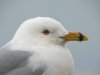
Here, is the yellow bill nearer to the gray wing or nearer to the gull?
the gull

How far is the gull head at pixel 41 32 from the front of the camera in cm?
164

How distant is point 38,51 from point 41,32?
0.07 m

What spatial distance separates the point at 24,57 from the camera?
5.27 ft

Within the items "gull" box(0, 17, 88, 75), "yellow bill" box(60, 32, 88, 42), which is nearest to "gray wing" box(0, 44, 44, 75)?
"gull" box(0, 17, 88, 75)

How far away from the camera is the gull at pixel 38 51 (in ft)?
5.19

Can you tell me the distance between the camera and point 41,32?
1654mm

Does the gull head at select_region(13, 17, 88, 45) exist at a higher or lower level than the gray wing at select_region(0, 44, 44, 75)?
higher

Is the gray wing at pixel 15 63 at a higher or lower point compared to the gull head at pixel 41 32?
lower

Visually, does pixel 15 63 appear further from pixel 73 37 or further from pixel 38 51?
pixel 73 37

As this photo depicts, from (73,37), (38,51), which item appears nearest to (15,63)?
(38,51)

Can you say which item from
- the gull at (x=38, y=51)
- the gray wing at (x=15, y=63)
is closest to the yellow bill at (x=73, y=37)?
the gull at (x=38, y=51)

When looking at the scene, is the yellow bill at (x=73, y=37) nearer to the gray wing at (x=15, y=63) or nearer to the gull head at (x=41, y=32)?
the gull head at (x=41, y=32)

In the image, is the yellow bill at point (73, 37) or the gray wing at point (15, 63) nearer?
the gray wing at point (15, 63)

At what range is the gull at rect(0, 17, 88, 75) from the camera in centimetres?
158
